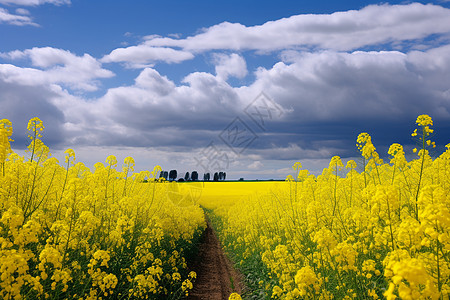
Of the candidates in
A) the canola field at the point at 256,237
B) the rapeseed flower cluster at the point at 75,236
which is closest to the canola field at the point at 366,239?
the canola field at the point at 256,237

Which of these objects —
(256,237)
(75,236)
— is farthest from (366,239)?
(256,237)

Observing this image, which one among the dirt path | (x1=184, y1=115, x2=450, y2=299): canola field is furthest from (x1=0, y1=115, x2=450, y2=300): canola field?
the dirt path

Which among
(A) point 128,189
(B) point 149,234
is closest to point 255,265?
(B) point 149,234

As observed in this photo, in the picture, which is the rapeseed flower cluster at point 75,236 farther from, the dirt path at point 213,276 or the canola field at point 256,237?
the dirt path at point 213,276

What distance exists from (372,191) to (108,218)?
224 inches

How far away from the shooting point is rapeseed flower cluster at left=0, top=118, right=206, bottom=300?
4.18 m

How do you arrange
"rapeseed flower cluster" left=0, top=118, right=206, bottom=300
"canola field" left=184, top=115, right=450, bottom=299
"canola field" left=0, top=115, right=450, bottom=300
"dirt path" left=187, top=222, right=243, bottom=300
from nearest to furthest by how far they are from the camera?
"canola field" left=184, top=115, right=450, bottom=299 < "canola field" left=0, top=115, right=450, bottom=300 < "rapeseed flower cluster" left=0, top=118, right=206, bottom=300 < "dirt path" left=187, top=222, right=243, bottom=300

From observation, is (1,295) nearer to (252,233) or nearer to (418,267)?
(418,267)

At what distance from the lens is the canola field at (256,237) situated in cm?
368

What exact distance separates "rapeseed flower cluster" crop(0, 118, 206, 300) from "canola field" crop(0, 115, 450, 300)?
3cm

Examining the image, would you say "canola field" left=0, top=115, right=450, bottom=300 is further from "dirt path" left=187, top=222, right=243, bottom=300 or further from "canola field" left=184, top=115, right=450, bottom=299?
"dirt path" left=187, top=222, right=243, bottom=300

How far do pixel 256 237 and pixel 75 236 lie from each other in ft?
24.7

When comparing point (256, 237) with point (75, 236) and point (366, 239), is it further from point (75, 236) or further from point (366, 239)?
point (75, 236)

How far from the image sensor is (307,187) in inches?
376
